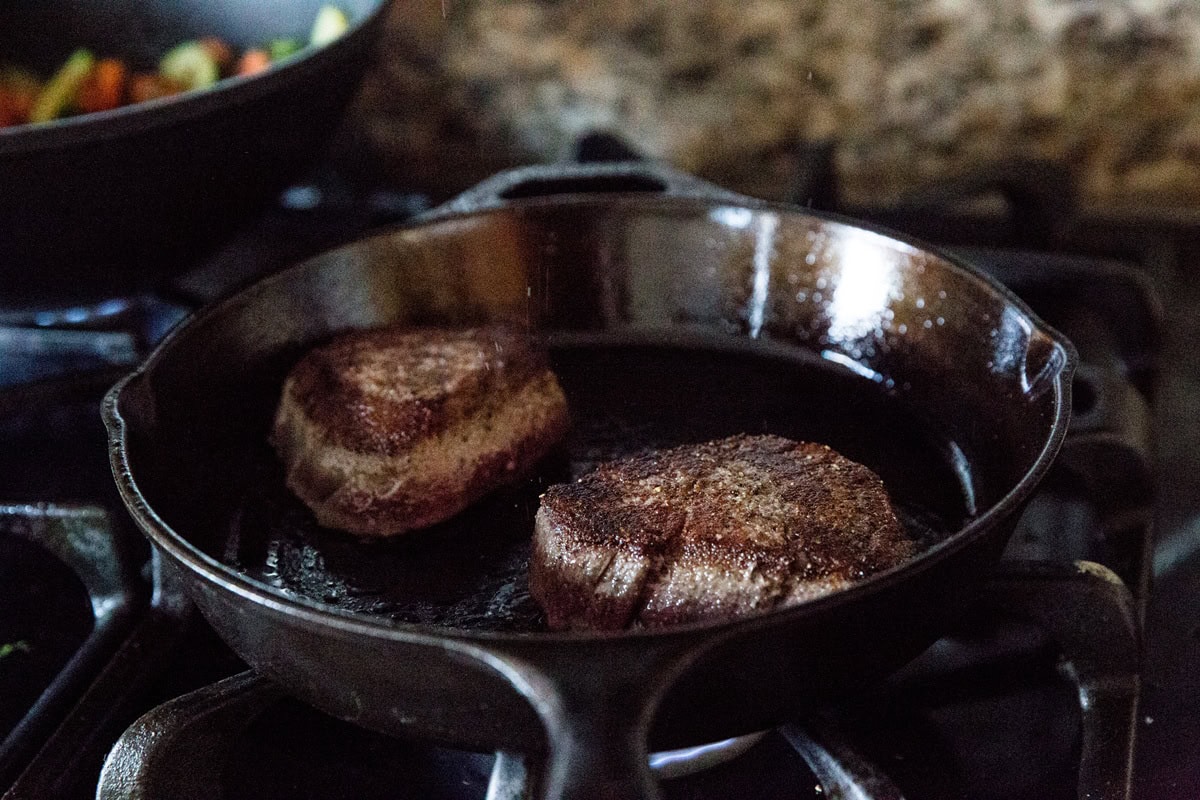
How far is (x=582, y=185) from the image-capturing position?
1455 mm

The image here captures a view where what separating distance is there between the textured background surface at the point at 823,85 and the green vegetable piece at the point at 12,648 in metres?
1.08

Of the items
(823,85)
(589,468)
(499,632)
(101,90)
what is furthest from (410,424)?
(823,85)

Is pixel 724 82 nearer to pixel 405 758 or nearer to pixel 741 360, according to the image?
pixel 741 360

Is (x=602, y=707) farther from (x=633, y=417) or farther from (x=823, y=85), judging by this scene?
(x=823, y=85)

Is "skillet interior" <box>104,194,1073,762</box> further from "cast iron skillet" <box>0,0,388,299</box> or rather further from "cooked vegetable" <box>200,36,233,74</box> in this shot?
"cooked vegetable" <box>200,36,233,74</box>

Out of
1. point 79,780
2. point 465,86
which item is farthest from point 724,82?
point 79,780

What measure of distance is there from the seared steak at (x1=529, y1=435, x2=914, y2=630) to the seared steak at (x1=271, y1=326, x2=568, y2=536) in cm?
18

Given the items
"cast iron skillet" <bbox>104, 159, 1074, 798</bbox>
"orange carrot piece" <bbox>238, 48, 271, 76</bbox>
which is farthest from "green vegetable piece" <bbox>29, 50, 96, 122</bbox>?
"cast iron skillet" <bbox>104, 159, 1074, 798</bbox>

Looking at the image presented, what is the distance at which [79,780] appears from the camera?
923 mm

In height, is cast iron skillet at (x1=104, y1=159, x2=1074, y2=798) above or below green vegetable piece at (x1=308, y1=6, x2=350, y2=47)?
below

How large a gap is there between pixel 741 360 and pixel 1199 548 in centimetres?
53

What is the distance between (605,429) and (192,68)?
33.4 inches

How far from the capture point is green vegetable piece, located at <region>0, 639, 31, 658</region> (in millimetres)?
1064

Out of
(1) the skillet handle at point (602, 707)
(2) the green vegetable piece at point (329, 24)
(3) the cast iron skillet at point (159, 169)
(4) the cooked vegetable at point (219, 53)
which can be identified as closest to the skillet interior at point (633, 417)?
(1) the skillet handle at point (602, 707)
